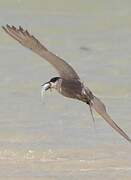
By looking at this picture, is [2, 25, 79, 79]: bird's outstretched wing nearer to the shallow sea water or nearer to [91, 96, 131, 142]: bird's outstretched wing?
[91, 96, 131, 142]: bird's outstretched wing

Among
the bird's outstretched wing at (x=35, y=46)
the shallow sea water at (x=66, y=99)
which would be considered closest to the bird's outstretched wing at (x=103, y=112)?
the bird's outstretched wing at (x=35, y=46)

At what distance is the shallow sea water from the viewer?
6.26 meters

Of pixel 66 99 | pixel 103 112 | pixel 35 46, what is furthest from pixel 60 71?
pixel 66 99

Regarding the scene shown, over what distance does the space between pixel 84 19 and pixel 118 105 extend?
8.06ft

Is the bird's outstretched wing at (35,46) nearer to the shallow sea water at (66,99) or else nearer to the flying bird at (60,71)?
the flying bird at (60,71)

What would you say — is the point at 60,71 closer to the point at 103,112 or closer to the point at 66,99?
the point at 103,112

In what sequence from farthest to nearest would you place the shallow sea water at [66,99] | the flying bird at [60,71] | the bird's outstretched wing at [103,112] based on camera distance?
the shallow sea water at [66,99] < the flying bird at [60,71] < the bird's outstretched wing at [103,112]

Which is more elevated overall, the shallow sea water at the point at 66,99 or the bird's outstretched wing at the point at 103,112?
the shallow sea water at the point at 66,99

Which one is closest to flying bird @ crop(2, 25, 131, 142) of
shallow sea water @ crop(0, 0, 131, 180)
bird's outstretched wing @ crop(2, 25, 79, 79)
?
bird's outstretched wing @ crop(2, 25, 79, 79)

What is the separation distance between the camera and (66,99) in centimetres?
780

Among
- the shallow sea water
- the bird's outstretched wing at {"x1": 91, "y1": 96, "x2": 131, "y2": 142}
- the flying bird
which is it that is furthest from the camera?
the shallow sea water

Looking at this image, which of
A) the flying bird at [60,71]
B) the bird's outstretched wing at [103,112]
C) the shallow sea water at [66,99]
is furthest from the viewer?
the shallow sea water at [66,99]

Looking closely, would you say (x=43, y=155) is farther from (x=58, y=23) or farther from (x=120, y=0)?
(x=120, y=0)

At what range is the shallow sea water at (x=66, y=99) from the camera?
626 cm
